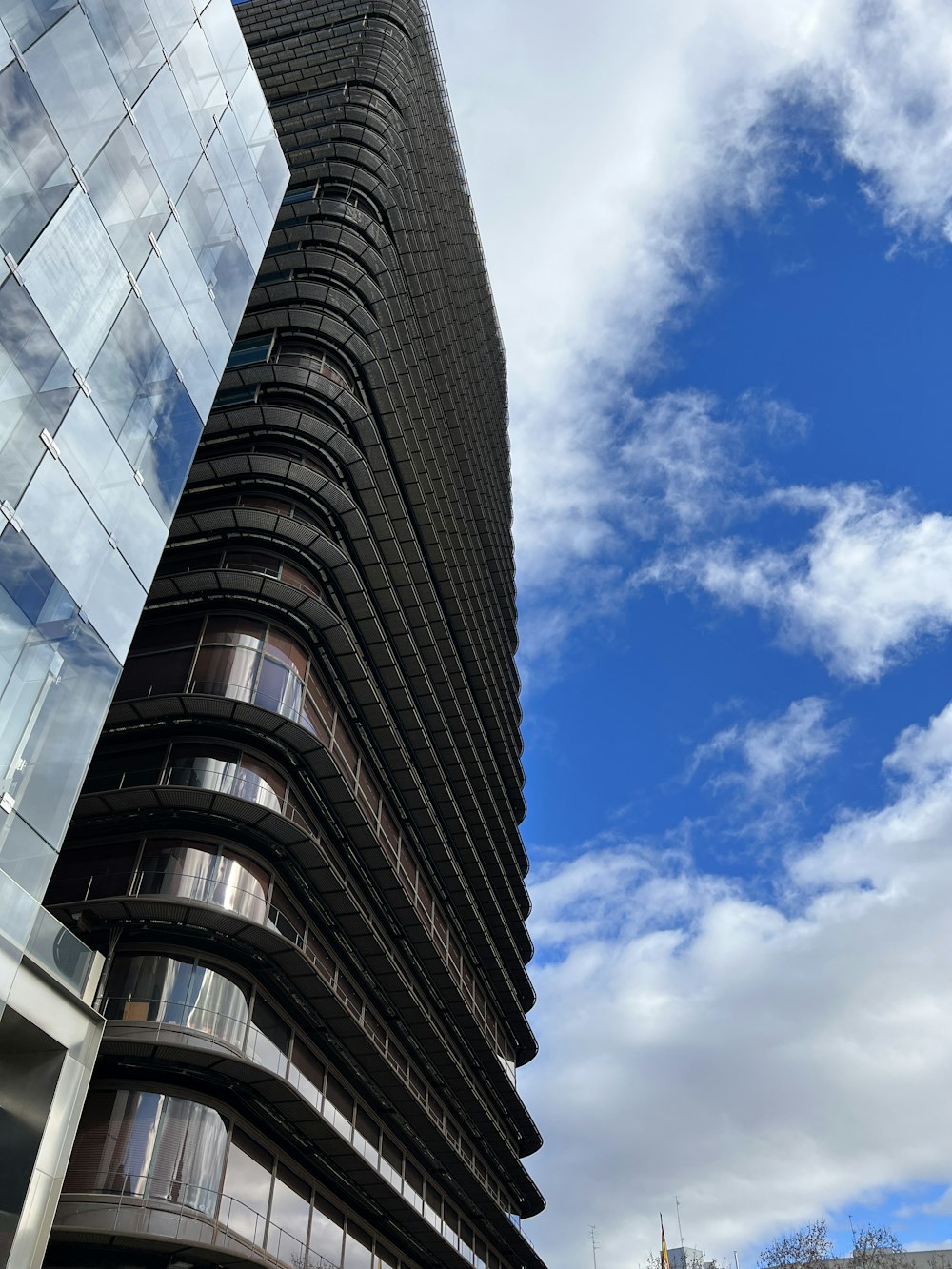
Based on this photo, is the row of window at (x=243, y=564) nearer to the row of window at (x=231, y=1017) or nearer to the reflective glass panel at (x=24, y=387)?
the row of window at (x=231, y=1017)

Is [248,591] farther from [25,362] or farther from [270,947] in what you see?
[25,362]

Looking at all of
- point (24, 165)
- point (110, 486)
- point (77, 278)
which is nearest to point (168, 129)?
point (77, 278)

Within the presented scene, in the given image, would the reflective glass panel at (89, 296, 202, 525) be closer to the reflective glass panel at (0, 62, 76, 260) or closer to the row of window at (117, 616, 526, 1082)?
the reflective glass panel at (0, 62, 76, 260)

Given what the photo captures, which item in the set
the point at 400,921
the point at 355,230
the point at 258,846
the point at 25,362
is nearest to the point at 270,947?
the point at 258,846

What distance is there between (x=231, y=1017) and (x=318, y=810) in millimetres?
9133

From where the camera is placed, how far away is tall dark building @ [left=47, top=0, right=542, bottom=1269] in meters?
26.7

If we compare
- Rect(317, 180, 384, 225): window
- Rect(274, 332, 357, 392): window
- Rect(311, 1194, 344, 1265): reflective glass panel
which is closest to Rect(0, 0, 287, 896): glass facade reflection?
Rect(274, 332, 357, 392): window

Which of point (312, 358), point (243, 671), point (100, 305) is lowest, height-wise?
point (100, 305)

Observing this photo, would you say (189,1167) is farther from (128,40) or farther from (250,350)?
(250,350)

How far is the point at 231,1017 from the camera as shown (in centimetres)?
2780

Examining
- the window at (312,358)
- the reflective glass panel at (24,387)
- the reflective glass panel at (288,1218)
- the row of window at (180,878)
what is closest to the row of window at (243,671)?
the row of window at (180,878)

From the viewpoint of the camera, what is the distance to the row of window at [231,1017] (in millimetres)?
26234

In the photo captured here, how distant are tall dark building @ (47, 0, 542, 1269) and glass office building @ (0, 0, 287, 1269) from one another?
717cm

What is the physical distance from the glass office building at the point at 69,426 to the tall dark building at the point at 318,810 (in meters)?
7.17
